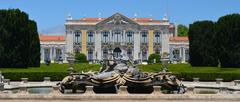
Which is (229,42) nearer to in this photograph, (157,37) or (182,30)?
(157,37)

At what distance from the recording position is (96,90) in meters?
23.5

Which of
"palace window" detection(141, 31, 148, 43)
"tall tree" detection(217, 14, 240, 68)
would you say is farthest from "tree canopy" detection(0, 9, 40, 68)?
"palace window" detection(141, 31, 148, 43)

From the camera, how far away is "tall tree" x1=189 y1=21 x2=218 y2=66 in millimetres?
60672

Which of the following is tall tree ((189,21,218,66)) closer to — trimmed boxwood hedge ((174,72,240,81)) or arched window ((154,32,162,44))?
trimmed boxwood hedge ((174,72,240,81))

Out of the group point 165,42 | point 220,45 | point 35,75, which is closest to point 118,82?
point 35,75

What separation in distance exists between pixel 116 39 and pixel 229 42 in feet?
181

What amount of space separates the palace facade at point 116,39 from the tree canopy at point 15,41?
168 ft

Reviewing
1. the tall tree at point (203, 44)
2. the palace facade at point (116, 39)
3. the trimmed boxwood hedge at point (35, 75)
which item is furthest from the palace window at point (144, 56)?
the trimmed boxwood hedge at point (35, 75)

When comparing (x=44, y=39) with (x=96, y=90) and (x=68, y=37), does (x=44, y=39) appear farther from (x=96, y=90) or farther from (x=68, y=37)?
(x=96, y=90)

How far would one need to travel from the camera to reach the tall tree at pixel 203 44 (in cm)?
6067

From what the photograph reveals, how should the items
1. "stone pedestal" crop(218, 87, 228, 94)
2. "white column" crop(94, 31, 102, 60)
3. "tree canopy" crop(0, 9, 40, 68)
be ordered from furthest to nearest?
"white column" crop(94, 31, 102, 60) < "tree canopy" crop(0, 9, 40, 68) < "stone pedestal" crop(218, 87, 228, 94)

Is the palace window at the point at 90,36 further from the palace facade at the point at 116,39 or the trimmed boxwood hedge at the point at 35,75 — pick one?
the trimmed boxwood hedge at the point at 35,75

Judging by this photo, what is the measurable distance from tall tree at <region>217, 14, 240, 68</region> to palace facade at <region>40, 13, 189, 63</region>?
51945 mm

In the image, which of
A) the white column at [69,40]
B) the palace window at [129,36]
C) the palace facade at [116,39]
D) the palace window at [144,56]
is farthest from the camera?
the palace window at [129,36]
